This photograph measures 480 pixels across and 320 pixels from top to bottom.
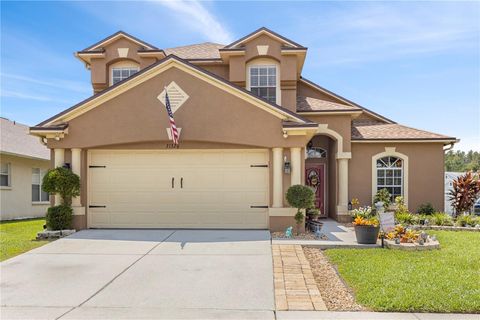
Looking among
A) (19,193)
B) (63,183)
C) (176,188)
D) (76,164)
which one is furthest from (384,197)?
(19,193)

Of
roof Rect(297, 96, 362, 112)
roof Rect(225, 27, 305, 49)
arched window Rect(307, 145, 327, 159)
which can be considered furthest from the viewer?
arched window Rect(307, 145, 327, 159)

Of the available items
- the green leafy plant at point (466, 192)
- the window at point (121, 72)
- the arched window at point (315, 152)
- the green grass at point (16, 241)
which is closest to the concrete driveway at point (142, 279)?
the green grass at point (16, 241)

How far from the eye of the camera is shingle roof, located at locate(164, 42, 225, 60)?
50.5 feet

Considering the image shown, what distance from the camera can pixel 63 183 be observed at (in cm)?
1048

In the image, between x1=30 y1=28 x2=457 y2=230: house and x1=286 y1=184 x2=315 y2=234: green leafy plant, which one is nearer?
x1=286 y1=184 x2=315 y2=234: green leafy plant

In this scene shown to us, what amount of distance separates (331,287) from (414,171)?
10.3m

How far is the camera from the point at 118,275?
22.2 feet

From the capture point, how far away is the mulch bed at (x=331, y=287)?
539 centimetres

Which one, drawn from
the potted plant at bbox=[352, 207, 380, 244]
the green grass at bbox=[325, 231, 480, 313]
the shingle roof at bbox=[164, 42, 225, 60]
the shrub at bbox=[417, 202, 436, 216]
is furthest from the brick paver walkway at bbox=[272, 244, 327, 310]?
the shingle roof at bbox=[164, 42, 225, 60]

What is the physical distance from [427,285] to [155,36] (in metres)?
13.1

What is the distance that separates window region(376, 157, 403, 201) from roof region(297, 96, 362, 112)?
2.57m

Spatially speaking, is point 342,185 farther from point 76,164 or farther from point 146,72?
point 76,164

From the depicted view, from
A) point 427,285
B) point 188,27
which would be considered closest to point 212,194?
point 188,27

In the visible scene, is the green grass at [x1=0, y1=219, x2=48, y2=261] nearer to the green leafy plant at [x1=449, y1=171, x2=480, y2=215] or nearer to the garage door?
the garage door
